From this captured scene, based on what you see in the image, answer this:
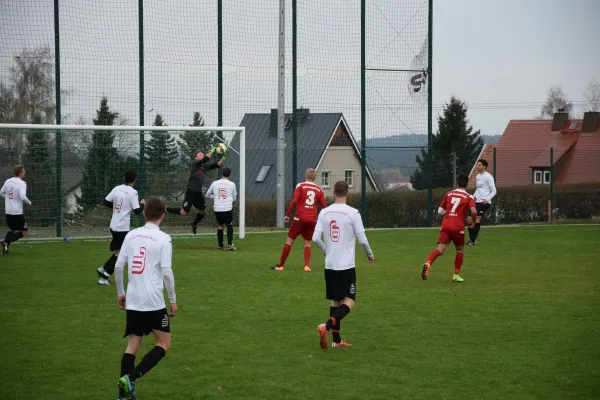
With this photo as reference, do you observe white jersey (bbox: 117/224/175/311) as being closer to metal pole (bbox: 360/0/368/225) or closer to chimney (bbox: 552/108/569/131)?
metal pole (bbox: 360/0/368/225)

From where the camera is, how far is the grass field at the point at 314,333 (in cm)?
742

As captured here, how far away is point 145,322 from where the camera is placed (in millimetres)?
6910

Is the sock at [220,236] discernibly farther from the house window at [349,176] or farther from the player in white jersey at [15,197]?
the house window at [349,176]

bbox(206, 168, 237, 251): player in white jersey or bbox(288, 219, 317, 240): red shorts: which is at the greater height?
bbox(206, 168, 237, 251): player in white jersey

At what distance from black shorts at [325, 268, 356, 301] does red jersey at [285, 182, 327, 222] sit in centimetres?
569

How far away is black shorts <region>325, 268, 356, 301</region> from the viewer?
9055 millimetres

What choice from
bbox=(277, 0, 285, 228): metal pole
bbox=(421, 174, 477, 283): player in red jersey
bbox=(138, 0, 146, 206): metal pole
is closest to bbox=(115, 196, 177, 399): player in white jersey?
bbox=(421, 174, 477, 283): player in red jersey

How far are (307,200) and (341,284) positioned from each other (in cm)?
592

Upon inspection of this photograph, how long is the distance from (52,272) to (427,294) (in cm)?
748

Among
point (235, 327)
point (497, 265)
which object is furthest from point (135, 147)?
point (235, 327)

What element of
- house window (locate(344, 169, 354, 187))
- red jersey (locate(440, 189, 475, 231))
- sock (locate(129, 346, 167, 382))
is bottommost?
sock (locate(129, 346, 167, 382))

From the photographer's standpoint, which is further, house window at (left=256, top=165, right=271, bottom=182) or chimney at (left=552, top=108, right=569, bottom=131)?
chimney at (left=552, top=108, right=569, bottom=131)

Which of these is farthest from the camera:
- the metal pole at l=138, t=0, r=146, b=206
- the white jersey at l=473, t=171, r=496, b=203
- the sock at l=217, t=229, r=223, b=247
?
the metal pole at l=138, t=0, r=146, b=206

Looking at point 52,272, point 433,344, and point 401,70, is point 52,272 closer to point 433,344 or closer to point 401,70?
point 433,344
